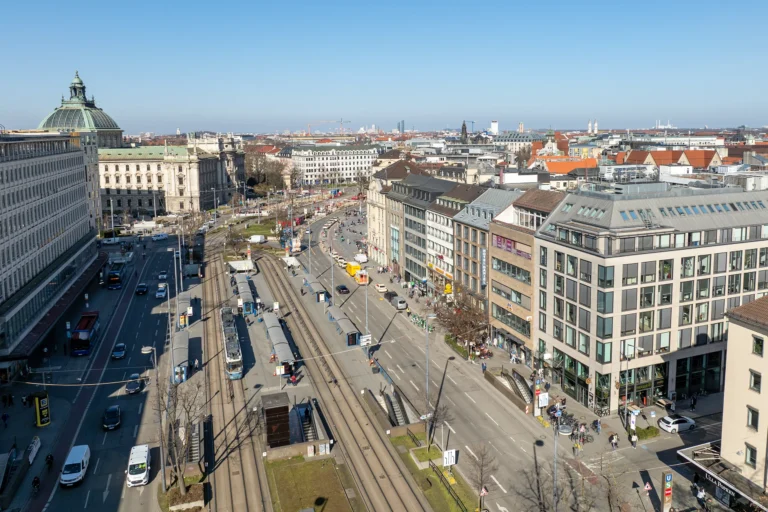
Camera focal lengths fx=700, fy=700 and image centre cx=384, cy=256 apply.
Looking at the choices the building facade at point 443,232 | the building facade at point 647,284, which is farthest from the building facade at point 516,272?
the building facade at point 443,232

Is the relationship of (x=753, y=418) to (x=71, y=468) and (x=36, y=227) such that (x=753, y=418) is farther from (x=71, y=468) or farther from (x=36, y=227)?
(x=36, y=227)

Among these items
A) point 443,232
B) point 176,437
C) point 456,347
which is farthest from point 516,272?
point 176,437

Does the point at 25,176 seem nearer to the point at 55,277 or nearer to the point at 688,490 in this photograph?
the point at 55,277

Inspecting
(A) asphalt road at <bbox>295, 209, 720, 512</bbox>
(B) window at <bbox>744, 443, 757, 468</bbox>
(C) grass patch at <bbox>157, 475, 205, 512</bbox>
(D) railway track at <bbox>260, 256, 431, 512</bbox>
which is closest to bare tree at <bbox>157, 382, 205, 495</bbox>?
(C) grass patch at <bbox>157, 475, 205, 512</bbox>

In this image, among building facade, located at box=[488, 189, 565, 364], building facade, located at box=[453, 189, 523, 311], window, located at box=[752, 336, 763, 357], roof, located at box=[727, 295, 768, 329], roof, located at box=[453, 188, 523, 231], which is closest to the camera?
roof, located at box=[727, 295, 768, 329]

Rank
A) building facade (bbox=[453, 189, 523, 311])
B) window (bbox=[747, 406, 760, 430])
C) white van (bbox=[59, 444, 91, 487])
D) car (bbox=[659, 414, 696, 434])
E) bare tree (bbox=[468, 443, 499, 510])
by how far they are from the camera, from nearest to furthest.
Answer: window (bbox=[747, 406, 760, 430]), bare tree (bbox=[468, 443, 499, 510]), white van (bbox=[59, 444, 91, 487]), car (bbox=[659, 414, 696, 434]), building facade (bbox=[453, 189, 523, 311])

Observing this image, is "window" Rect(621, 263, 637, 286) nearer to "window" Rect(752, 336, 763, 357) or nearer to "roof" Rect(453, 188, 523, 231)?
"window" Rect(752, 336, 763, 357)

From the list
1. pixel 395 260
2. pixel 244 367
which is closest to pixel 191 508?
pixel 244 367
